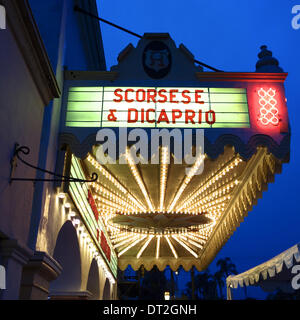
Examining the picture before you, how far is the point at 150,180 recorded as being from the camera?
11.2m

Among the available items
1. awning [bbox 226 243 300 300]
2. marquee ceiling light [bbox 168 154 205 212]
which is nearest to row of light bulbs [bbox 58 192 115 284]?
marquee ceiling light [bbox 168 154 205 212]

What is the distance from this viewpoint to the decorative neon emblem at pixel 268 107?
778 cm

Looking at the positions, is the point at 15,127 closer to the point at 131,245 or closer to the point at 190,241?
the point at 190,241

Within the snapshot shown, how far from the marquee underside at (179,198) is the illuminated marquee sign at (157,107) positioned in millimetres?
739

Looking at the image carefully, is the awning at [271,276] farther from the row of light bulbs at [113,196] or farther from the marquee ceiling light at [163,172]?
the row of light bulbs at [113,196]

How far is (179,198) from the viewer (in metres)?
12.8

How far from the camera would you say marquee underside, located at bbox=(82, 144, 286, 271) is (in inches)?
387

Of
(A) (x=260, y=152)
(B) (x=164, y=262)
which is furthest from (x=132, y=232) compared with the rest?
(A) (x=260, y=152)

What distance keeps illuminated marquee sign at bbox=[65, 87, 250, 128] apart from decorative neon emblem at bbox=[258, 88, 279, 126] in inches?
12.6

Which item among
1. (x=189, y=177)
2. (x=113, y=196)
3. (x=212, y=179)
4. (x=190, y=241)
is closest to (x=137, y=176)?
(x=189, y=177)

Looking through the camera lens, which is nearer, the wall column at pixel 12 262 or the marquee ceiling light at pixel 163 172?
the wall column at pixel 12 262

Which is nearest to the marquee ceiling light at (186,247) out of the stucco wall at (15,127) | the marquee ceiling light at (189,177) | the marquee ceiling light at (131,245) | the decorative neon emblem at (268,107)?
the marquee ceiling light at (131,245)

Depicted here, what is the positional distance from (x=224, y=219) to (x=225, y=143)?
22.7 feet

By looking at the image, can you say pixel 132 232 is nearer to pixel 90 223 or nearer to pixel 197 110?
pixel 90 223
